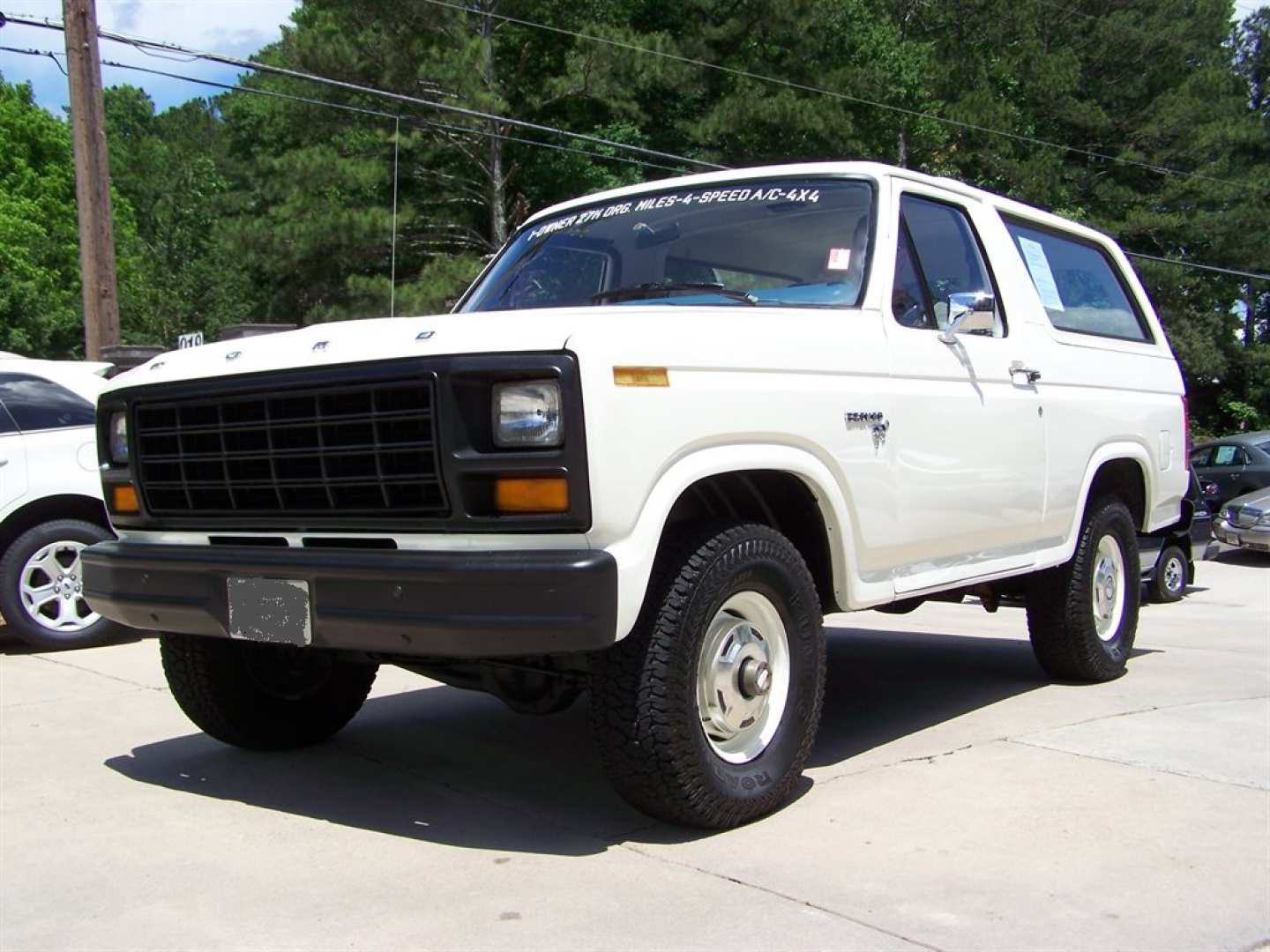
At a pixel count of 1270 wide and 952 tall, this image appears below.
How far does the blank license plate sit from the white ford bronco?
1cm

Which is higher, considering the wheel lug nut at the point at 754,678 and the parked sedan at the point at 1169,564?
the wheel lug nut at the point at 754,678

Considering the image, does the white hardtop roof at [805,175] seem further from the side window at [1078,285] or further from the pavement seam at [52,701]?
the pavement seam at [52,701]

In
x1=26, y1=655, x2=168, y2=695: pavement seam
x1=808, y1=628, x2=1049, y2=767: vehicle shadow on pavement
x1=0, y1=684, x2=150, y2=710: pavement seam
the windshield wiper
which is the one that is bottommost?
x1=808, y1=628, x2=1049, y2=767: vehicle shadow on pavement

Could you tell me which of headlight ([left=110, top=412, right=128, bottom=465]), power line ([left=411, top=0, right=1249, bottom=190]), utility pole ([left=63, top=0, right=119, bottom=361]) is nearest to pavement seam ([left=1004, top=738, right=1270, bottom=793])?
headlight ([left=110, top=412, right=128, bottom=465])

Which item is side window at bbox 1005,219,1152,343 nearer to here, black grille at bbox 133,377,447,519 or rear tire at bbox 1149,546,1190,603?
black grille at bbox 133,377,447,519

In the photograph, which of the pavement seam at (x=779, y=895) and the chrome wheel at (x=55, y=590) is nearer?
the pavement seam at (x=779, y=895)

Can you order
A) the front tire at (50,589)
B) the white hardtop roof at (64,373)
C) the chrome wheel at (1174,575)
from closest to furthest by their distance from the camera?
the front tire at (50,589)
the white hardtop roof at (64,373)
the chrome wheel at (1174,575)

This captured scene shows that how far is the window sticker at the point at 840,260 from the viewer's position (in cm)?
473

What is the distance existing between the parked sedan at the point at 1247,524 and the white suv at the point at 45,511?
13269 millimetres

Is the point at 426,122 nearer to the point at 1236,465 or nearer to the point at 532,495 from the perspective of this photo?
the point at 1236,465

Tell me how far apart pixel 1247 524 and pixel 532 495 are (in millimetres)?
14865

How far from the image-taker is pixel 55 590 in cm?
788

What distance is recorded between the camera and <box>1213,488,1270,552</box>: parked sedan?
1594cm

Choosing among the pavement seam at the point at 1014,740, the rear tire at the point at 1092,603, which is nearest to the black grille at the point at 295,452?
the pavement seam at the point at 1014,740
